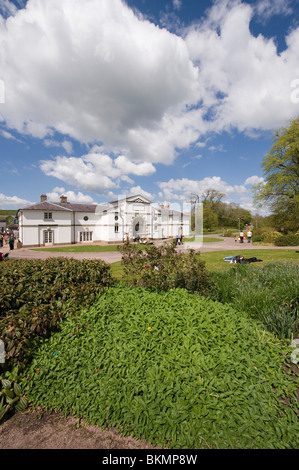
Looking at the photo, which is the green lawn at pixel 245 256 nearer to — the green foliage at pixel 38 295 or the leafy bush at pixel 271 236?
the green foliage at pixel 38 295

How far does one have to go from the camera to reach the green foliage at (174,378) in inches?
97.9

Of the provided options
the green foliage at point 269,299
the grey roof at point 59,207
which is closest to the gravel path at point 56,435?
the green foliage at point 269,299

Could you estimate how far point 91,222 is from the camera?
3494 cm

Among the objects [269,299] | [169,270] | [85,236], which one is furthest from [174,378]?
[85,236]

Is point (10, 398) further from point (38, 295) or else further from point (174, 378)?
point (174, 378)

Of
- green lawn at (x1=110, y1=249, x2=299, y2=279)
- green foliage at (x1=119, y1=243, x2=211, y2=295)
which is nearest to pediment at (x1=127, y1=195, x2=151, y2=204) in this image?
green lawn at (x1=110, y1=249, x2=299, y2=279)

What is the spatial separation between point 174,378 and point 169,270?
3240 mm

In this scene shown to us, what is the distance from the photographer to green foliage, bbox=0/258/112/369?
3.56 metres

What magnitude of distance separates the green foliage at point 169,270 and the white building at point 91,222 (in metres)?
27.6

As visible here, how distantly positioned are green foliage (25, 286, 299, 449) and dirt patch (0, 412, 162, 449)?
10 cm

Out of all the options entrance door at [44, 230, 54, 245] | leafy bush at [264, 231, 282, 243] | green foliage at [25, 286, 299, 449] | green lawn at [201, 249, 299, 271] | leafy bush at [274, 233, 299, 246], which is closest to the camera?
green foliage at [25, 286, 299, 449]

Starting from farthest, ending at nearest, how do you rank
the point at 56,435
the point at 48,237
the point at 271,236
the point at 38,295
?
1. the point at 48,237
2. the point at 271,236
3. the point at 38,295
4. the point at 56,435

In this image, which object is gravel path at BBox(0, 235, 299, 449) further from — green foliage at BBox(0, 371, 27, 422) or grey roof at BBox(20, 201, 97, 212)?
grey roof at BBox(20, 201, 97, 212)

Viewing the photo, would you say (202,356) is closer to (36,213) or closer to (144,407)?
(144,407)
